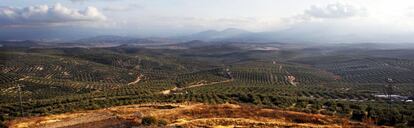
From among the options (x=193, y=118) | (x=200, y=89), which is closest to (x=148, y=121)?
(x=193, y=118)

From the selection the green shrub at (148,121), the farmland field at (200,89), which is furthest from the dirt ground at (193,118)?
the farmland field at (200,89)

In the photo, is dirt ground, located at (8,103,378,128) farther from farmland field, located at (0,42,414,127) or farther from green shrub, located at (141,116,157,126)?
farmland field, located at (0,42,414,127)

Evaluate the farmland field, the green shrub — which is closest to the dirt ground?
the green shrub

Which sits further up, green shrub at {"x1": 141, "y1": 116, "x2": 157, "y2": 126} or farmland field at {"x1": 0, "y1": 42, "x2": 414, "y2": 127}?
green shrub at {"x1": 141, "y1": 116, "x2": 157, "y2": 126}

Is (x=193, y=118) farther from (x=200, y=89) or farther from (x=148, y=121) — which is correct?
(x=200, y=89)


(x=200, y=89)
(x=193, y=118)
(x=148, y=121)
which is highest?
(x=148, y=121)

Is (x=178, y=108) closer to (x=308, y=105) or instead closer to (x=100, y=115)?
(x=100, y=115)

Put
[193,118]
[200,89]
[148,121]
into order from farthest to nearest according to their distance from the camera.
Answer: [200,89]
[193,118]
[148,121]

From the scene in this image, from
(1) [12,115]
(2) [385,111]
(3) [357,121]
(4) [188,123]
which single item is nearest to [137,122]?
(4) [188,123]
